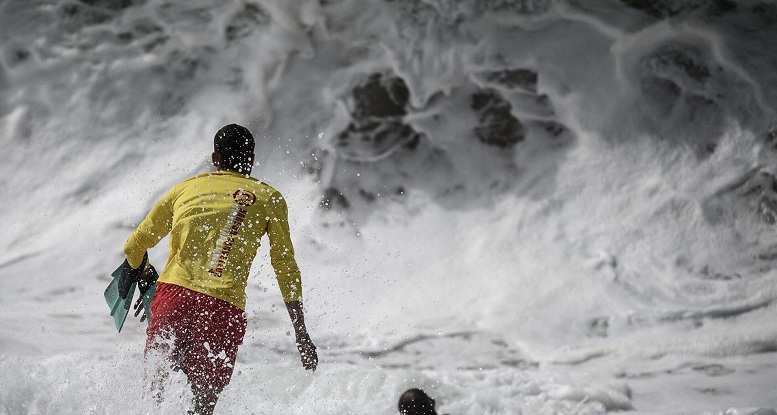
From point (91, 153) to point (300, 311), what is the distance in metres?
4.03

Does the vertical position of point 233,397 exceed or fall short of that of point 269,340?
it exceeds it

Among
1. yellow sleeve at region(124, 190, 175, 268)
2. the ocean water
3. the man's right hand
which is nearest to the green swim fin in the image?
yellow sleeve at region(124, 190, 175, 268)

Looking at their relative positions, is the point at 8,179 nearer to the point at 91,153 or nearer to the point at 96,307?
the point at 91,153

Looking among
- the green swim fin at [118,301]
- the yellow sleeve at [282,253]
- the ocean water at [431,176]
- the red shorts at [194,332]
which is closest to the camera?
the red shorts at [194,332]

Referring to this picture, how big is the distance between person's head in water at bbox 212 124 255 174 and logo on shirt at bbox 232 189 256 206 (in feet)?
0.39

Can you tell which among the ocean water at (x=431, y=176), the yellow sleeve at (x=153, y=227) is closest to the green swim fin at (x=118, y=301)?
the yellow sleeve at (x=153, y=227)

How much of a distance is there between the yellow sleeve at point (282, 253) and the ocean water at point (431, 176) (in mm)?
1251

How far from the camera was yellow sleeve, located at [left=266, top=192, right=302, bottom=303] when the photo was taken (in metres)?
2.86

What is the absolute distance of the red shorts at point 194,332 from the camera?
273 centimetres

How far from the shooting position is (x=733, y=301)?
4852 mm

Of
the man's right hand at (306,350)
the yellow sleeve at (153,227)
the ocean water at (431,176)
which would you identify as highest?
the yellow sleeve at (153,227)

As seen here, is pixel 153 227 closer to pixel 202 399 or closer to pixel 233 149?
pixel 233 149

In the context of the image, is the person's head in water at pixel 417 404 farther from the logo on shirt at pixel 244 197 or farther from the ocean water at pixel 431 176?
the ocean water at pixel 431 176

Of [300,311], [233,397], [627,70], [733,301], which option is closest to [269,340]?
[233,397]
